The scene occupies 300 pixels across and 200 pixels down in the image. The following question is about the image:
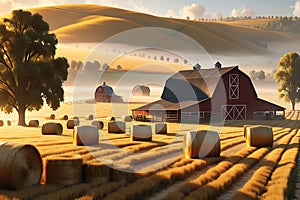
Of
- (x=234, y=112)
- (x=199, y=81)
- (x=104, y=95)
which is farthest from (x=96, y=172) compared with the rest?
(x=104, y=95)

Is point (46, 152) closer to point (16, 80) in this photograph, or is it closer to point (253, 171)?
point (253, 171)

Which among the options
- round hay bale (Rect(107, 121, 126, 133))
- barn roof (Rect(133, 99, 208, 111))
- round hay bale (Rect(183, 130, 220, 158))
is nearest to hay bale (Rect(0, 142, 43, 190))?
round hay bale (Rect(183, 130, 220, 158))

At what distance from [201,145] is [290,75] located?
267 feet

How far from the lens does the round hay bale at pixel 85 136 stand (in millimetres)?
26016

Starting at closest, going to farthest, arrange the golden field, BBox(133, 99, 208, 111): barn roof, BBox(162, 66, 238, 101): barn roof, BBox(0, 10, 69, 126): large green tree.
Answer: the golden field → BBox(0, 10, 69, 126): large green tree → BBox(133, 99, 208, 111): barn roof → BBox(162, 66, 238, 101): barn roof

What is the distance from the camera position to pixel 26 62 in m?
48.6

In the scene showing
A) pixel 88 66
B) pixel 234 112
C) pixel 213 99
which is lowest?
pixel 234 112

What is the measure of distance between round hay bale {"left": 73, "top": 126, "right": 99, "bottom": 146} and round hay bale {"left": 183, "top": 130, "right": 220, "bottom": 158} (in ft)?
23.6

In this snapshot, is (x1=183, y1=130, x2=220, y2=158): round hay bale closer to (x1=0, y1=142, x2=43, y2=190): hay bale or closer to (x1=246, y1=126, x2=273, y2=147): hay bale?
(x1=246, y1=126, x2=273, y2=147): hay bale

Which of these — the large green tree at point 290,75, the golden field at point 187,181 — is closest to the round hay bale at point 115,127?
the golden field at point 187,181

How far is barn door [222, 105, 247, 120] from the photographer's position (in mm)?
64056

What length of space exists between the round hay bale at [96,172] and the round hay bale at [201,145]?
282 inches

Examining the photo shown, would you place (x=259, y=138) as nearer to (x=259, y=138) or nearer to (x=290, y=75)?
(x=259, y=138)

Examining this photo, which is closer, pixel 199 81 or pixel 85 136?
pixel 85 136
